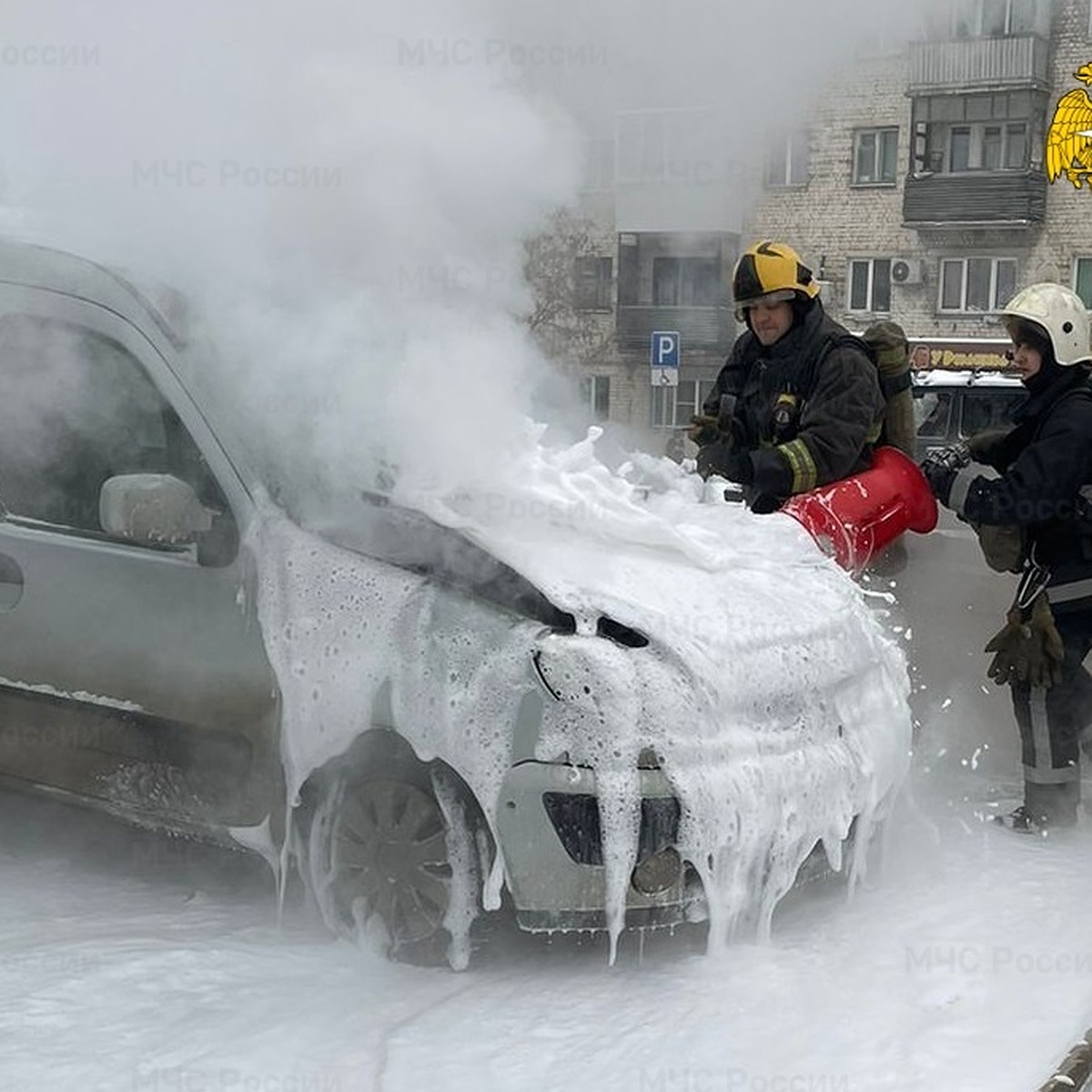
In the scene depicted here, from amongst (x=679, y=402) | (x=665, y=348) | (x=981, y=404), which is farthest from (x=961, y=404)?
(x=665, y=348)

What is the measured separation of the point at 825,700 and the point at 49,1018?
2141 mm

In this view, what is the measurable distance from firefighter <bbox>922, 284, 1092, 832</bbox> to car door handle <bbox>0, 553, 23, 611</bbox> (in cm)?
303

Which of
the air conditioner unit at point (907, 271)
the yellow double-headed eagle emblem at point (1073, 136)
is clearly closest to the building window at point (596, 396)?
the yellow double-headed eagle emblem at point (1073, 136)

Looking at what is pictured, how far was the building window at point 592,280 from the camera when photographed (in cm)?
548

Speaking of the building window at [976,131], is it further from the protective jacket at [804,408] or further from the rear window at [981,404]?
the protective jacket at [804,408]

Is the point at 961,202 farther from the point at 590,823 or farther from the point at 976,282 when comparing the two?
the point at 590,823

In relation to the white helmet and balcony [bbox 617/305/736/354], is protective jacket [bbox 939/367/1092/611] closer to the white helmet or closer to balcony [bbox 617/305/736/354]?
the white helmet

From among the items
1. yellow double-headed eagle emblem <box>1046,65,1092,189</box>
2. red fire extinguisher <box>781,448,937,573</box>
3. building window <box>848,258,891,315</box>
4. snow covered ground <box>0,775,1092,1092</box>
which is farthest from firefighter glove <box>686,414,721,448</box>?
building window <box>848,258,891,315</box>

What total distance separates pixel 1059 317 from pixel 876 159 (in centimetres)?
2991

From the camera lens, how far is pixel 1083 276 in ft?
106

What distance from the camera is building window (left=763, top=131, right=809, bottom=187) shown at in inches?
179

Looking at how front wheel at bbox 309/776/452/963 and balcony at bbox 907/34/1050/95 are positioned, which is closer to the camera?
front wheel at bbox 309/776/452/963

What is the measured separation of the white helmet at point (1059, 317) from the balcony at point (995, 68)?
2694 centimetres

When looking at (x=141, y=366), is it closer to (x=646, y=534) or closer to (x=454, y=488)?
(x=454, y=488)
